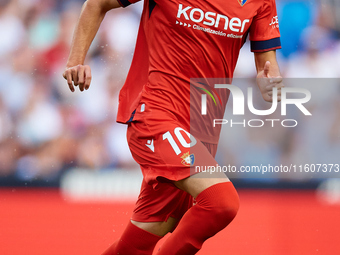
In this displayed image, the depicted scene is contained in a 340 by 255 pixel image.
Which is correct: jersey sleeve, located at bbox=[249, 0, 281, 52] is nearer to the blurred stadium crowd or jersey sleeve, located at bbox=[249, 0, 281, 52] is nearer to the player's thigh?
the player's thigh

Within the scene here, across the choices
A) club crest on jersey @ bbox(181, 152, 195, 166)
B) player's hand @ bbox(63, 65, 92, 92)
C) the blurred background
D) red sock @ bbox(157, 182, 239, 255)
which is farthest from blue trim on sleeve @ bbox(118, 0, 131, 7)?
the blurred background

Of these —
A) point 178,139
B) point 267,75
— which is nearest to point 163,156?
point 178,139

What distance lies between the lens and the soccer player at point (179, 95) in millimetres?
1954

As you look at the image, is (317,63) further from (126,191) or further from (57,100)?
(57,100)

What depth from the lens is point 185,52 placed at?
2.21 m

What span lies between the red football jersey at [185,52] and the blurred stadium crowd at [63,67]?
3.14 meters

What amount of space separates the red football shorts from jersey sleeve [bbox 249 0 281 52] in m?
0.54

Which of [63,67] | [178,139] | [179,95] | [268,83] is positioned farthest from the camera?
[63,67]

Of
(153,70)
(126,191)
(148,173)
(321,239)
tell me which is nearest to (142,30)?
(153,70)

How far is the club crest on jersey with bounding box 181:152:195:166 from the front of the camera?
196 centimetres

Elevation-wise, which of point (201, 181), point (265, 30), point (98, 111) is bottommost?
point (98, 111)

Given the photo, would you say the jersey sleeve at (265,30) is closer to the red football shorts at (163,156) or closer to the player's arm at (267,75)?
the player's arm at (267,75)

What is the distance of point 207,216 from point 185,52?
2.38 feet

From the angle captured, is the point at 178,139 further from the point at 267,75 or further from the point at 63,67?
the point at 63,67
